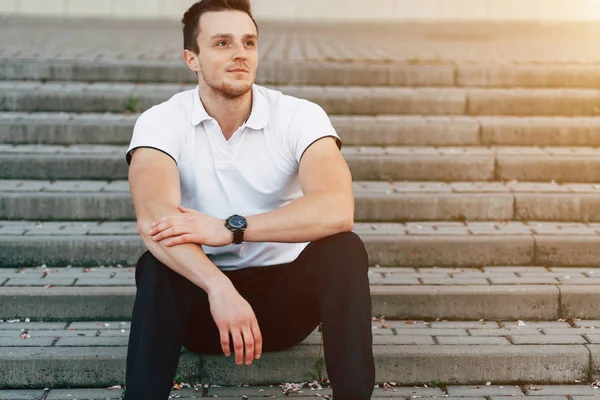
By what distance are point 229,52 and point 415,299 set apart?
1479 mm

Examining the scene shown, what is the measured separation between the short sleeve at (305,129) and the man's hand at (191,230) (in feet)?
1.51

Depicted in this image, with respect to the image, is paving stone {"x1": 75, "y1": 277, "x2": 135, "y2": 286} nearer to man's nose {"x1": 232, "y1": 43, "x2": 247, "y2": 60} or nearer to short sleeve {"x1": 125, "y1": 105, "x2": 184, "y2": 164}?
short sleeve {"x1": 125, "y1": 105, "x2": 184, "y2": 164}

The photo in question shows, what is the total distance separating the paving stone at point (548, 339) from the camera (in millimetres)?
3822

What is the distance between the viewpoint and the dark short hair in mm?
3514

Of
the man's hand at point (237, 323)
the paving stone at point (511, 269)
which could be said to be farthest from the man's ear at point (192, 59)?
the paving stone at point (511, 269)

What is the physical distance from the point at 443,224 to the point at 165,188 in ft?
7.15

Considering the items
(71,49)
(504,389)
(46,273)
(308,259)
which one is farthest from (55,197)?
(71,49)

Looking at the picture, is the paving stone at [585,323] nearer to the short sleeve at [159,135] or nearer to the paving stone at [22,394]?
the short sleeve at [159,135]

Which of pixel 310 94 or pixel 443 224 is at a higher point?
pixel 310 94

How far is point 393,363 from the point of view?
12.1 feet

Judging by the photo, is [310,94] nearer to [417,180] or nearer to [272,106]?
[417,180]

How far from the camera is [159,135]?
11.1 ft

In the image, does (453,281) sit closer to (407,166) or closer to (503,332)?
(503,332)

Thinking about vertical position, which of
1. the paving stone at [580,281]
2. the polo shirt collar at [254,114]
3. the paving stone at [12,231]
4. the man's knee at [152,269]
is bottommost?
the paving stone at [580,281]
